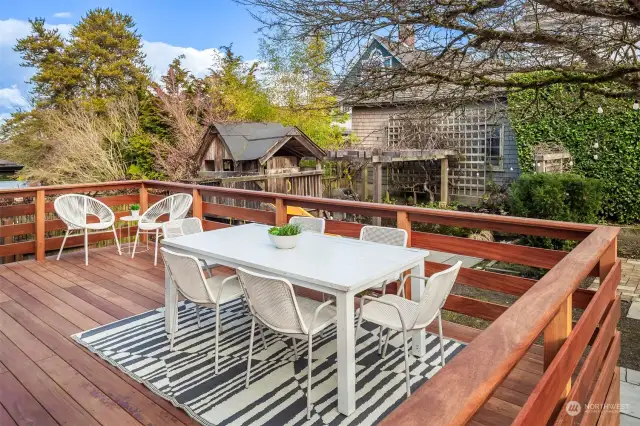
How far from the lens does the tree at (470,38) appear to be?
331cm

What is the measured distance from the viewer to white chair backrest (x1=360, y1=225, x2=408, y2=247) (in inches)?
135

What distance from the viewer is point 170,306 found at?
338 cm

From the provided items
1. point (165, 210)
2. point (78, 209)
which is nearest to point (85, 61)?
point (78, 209)

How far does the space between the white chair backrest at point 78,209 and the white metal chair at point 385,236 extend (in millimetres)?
3575

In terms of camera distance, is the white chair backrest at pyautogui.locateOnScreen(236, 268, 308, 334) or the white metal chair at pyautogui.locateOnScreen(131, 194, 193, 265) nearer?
the white chair backrest at pyautogui.locateOnScreen(236, 268, 308, 334)

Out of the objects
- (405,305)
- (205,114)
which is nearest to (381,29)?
(405,305)

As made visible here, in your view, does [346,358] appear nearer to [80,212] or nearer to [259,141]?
[80,212]

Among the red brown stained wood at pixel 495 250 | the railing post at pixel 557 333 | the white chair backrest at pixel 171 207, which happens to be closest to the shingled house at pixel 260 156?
the white chair backrest at pixel 171 207

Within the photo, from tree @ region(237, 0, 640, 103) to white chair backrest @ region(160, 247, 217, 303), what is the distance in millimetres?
2029

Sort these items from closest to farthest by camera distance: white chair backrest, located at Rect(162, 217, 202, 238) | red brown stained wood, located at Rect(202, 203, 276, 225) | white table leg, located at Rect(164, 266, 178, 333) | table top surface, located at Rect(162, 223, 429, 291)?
table top surface, located at Rect(162, 223, 429, 291)
white table leg, located at Rect(164, 266, 178, 333)
white chair backrest, located at Rect(162, 217, 202, 238)
red brown stained wood, located at Rect(202, 203, 276, 225)

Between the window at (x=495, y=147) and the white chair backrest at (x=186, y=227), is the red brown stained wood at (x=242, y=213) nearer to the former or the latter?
the white chair backrest at (x=186, y=227)

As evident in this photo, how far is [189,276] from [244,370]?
689mm

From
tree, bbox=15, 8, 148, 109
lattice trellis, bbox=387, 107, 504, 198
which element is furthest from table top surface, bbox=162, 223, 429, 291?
tree, bbox=15, 8, 148, 109

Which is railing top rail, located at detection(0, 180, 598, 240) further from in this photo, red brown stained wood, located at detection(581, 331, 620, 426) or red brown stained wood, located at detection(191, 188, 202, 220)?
Answer: red brown stained wood, located at detection(581, 331, 620, 426)
